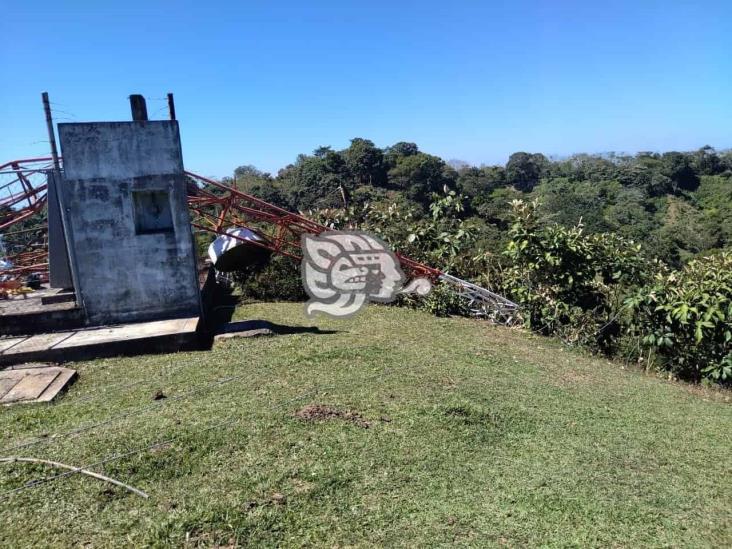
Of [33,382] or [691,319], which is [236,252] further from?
[691,319]

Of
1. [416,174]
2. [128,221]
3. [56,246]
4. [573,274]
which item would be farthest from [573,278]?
[416,174]

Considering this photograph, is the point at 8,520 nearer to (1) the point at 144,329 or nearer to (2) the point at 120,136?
(1) the point at 144,329

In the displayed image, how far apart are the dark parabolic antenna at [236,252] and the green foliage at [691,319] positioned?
7615 millimetres

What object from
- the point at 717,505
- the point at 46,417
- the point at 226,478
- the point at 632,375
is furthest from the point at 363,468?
the point at 632,375

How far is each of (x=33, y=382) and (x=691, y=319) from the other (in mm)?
8923

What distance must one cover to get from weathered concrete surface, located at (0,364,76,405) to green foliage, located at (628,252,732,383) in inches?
323

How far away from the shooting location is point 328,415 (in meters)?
4.41

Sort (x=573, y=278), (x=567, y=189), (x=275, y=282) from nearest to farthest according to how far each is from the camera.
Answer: (x=573, y=278)
(x=275, y=282)
(x=567, y=189)

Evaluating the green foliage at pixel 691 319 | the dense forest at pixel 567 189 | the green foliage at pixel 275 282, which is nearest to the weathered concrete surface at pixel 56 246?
the green foliage at pixel 275 282

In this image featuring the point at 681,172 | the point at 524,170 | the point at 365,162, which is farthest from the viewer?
the point at 524,170

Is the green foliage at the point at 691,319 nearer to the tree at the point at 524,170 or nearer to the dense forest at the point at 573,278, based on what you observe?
the dense forest at the point at 573,278

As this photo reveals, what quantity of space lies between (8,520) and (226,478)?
4.19ft

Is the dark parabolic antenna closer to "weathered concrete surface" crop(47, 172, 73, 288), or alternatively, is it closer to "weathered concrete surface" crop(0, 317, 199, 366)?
"weathered concrete surface" crop(47, 172, 73, 288)

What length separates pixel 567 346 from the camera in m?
8.73
